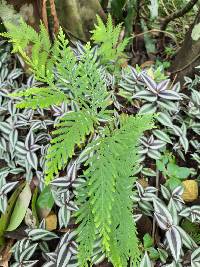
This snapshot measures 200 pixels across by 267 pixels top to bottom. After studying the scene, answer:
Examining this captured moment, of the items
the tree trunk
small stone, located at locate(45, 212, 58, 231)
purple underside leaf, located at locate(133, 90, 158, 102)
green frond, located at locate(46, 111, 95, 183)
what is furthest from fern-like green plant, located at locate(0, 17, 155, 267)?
the tree trunk

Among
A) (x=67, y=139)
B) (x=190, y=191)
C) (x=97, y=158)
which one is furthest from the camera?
(x=190, y=191)

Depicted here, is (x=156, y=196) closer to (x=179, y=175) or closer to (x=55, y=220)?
(x=179, y=175)

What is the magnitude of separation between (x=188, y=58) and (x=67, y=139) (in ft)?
3.54

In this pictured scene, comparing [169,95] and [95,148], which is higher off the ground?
[95,148]

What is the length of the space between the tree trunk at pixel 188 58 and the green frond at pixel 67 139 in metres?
0.93

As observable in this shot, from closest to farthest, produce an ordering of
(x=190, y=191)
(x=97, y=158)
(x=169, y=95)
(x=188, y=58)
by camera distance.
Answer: (x=97, y=158) → (x=190, y=191) → (x=169, y=95) → (x=188, y=58)

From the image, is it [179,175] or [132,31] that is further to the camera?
[132,31]

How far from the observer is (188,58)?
1.71m

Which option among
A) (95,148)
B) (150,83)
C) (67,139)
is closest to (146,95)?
(150,83)

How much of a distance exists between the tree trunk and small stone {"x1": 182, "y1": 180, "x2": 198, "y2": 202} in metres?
0.55

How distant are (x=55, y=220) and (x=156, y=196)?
0.39m

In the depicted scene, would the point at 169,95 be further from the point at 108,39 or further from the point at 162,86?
the point at 108,39

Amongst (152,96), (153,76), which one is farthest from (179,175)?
(153,76)

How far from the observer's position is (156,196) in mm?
1400
